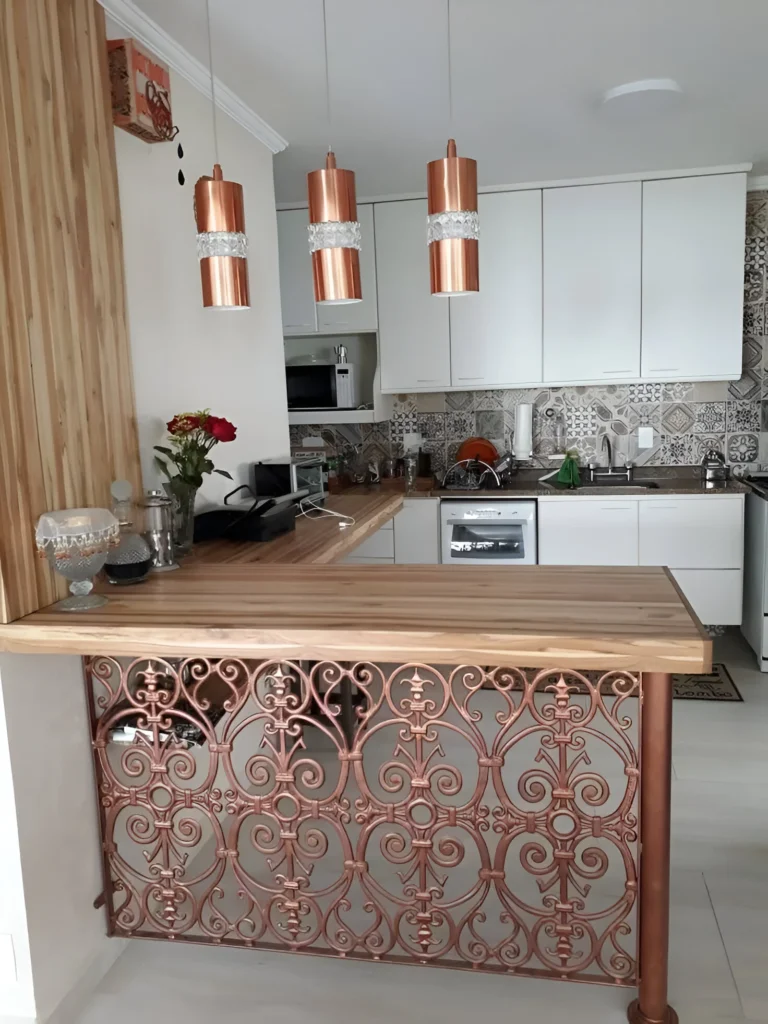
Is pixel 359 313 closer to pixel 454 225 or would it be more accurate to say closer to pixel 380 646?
pixel 454 225

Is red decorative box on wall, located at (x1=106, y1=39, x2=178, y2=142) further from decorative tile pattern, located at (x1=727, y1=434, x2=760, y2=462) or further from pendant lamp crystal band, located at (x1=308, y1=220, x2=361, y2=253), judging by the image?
decorative tile pattern, located at (x1=727, y1=434, x2=760, y2=462)

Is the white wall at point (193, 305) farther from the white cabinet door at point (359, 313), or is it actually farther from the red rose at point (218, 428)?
the white cabinet door at point (359, 313)

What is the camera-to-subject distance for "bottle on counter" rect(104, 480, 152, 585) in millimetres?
2125

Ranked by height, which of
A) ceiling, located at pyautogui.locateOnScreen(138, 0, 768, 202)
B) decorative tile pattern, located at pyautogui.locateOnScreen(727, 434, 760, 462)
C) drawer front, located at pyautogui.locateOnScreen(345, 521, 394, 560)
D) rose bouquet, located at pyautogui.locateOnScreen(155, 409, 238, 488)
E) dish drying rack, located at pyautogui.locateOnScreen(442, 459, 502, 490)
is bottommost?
drawer front, located at pyautogui.locateOnScreen(345, 521, 394, 560)

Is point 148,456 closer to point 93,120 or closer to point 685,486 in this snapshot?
point 93,120

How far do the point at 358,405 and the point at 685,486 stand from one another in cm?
185

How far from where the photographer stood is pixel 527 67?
9.23 ft

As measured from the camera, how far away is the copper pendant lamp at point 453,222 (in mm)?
1777

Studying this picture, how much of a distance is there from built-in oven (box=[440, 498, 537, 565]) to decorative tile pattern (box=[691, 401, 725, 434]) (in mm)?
1164

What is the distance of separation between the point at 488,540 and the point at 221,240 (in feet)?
9.18

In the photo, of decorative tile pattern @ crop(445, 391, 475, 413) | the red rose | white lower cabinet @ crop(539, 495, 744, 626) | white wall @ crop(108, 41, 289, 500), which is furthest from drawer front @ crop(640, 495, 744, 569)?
the red rose

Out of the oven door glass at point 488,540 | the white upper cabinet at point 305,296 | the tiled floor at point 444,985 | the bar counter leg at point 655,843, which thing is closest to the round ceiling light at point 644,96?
the white upper cabinet at point 305,296

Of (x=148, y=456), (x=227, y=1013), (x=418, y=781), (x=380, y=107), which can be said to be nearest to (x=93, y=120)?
(x=148, y=456)

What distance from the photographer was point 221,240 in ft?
6.48
